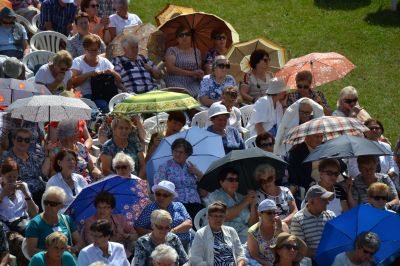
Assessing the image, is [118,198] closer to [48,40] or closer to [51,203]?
[51,203]

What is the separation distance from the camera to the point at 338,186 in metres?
16.2

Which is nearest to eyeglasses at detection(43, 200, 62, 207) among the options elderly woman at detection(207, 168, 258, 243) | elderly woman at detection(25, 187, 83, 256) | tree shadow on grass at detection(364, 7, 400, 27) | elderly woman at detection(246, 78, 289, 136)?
elderly woman at detection(25, 187, 83, 256)

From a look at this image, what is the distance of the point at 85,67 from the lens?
18781 millimetres

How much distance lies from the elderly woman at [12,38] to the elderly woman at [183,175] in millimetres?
4698

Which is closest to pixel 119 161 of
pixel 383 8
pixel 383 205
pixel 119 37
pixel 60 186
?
pixel 60 186

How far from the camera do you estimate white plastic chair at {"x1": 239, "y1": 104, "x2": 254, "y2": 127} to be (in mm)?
18609

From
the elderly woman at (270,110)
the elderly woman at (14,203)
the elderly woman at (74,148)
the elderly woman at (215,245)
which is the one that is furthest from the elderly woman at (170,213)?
the elderly woman at (270,110)

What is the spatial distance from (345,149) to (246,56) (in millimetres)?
4146

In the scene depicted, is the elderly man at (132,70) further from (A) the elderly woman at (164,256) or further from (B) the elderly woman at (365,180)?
(A) the elderly woman at (164,256)

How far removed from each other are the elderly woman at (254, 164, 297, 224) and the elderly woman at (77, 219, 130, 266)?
82.2 inches

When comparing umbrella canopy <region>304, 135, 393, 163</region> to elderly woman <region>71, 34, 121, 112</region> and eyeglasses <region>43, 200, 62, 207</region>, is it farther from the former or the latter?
elderly woman <region>71, 34, 121, 112</region>


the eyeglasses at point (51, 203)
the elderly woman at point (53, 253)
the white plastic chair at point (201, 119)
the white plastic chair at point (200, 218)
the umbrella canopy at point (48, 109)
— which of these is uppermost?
the umbrella canopy at point (48, 109)

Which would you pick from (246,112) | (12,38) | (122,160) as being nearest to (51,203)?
(122,160)

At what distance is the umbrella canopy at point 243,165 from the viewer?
15.4 meters
